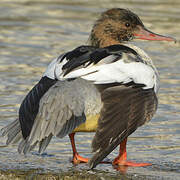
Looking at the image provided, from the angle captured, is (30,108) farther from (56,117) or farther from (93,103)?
(93,103)

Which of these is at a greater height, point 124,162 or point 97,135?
point 97,135

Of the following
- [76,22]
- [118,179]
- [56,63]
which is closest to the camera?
[118,179]

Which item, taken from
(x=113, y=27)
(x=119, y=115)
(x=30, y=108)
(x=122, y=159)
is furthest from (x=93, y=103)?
(x=113, y=27)

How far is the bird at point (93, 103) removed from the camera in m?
5.15

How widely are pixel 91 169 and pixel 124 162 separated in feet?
1.64

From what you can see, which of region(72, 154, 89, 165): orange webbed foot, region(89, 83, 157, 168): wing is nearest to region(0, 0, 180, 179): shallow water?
region(72, 154, 89, 165): orange webbed foot

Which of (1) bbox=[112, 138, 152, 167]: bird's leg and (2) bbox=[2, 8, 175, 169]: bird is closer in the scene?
(2) bbox=[2, 8, 175, 169]: bird

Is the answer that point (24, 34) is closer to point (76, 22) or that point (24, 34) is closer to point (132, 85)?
point (76, 22)

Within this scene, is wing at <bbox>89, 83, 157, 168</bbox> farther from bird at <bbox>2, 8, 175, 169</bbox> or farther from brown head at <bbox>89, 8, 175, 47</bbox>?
brown head at <bbox>89, 8, 175, 47</bbox>

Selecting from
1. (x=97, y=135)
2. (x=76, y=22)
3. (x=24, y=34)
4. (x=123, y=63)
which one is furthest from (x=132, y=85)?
(x=76, y=22)

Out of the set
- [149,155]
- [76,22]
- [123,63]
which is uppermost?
[123,63]

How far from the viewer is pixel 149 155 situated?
595 cm

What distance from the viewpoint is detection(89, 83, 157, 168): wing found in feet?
16.6

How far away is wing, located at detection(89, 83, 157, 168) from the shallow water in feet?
0.87
